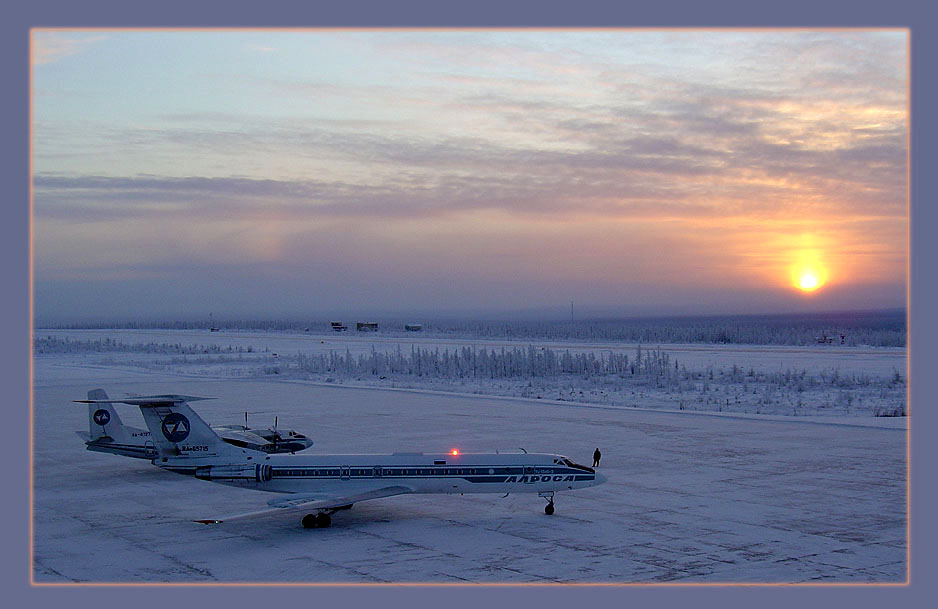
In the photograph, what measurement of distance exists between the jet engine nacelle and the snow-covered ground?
1.51 metres

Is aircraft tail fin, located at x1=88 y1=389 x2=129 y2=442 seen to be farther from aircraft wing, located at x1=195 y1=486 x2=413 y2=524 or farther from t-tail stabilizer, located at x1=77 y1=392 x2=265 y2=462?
aircraft wing, located at x1=195 y1=486 x2=413 y2=524

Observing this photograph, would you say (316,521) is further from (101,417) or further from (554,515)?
(101,417)

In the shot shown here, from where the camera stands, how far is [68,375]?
291 ft

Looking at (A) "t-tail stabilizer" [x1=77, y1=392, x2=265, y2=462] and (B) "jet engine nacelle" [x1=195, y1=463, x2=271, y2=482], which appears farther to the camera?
(A) "t-tail stabilizer" [x1=77, y1=392, x2=265, y2=462]

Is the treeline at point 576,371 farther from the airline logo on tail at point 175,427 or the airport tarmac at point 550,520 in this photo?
the airline logo on tail at point 175,427

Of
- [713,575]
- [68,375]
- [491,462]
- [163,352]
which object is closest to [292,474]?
[491,462]

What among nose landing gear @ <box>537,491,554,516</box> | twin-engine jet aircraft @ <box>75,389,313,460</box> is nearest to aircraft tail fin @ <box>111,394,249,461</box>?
twin-engine jet aircraft @ <box>75,389,313,460</box>

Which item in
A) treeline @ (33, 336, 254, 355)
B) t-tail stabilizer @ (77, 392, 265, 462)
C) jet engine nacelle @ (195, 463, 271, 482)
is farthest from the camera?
treeline @ (33, 336, 254, 355)

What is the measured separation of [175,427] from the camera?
29797 millimetres

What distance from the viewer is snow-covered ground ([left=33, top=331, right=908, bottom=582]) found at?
23312 mm

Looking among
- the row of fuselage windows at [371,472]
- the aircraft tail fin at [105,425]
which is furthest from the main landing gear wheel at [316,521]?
the aircraft tail fin at [105,425]

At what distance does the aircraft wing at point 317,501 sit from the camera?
26.5 metres

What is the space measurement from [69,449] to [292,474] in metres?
21.5

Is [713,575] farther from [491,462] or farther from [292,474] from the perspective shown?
[292,474]
